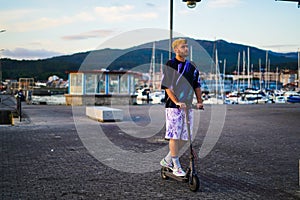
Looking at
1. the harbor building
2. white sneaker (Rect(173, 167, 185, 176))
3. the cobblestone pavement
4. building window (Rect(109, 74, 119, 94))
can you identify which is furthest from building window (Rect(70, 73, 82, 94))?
white sneaker (Rect(173, 167, 185, 176))

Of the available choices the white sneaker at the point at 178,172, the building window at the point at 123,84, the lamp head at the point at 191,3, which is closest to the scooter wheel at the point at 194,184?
the white sneaker at the point at 178,172

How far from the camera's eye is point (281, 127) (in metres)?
17.0

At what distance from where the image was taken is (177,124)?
6.76 meters

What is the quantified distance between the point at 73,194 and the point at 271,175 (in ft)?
11.3

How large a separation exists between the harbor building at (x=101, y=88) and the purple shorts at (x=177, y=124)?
27.0 meters

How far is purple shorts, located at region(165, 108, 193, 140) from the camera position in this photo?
6.74m

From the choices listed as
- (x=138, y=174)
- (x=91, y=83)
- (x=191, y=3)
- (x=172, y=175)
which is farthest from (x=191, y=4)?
(x=91, y=83)

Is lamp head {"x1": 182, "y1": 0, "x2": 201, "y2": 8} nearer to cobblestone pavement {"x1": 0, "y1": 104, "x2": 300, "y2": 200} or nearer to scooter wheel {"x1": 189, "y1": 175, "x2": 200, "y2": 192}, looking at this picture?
cobblestone pavement {"x1": 0, "y1": 104, "x2": 300, "y2": 200}

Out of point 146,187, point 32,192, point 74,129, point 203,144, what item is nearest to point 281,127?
point 203,144

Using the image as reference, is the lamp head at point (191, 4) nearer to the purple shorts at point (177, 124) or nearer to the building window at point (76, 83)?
the purple shorts at point (177, 124)

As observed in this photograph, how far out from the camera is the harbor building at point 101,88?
33719 millimetres

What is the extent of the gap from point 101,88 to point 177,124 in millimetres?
27798

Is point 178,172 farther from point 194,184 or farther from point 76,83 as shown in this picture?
point 76,83

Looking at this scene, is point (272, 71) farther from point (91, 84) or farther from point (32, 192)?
point (32, 192)
